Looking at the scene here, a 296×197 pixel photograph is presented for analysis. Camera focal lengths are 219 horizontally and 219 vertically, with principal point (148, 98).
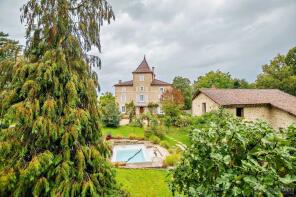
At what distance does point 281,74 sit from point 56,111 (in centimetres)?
4642

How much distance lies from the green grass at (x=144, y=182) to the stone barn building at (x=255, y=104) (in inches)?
518

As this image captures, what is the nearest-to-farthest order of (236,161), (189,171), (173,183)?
1. (236,161)
2. (189,171)
3. (173,183)

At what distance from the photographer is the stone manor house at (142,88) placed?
147ft

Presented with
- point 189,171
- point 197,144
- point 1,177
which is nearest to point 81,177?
point 1,177

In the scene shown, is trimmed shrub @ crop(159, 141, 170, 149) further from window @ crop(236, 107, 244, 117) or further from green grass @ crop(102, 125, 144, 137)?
window @ crop(236, 107, 244, 117)

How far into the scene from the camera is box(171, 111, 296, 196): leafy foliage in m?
2.51

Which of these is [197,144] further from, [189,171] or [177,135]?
[177,135]

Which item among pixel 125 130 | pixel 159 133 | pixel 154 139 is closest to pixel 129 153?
pixel 154 139

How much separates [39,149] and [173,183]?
3650mm

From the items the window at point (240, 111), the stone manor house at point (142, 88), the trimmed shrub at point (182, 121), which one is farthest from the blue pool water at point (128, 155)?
the stone manor house at point (142, 88)

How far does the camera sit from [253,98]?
2542 centimetres

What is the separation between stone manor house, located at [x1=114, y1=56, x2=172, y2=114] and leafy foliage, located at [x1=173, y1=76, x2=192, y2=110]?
5.16 metres

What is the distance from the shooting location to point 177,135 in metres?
25.5

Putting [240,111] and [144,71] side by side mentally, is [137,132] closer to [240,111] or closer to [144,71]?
[240,111]
